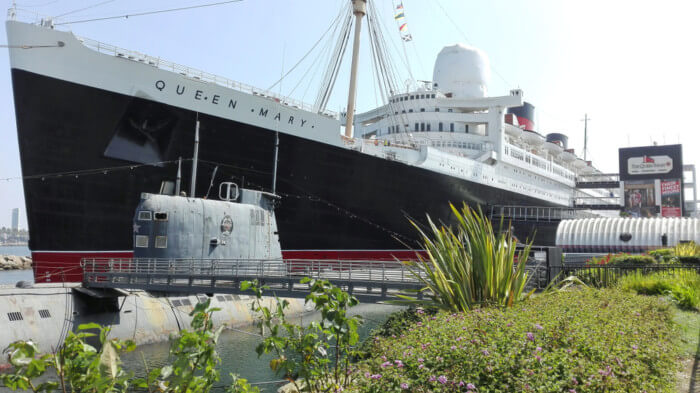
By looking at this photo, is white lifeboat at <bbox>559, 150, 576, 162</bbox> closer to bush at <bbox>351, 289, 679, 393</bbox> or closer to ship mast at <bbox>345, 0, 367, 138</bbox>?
ship mast at <bbox>345, 0, 367, 138</bbox>

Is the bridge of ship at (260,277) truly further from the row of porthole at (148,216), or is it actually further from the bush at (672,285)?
the bush at (672,285)

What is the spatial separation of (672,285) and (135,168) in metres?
18.7

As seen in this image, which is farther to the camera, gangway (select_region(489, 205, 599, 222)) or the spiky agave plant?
gangway (select_region(489, 205, 599, 222))

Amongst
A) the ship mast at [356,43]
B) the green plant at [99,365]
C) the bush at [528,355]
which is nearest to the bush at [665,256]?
the bush at [528,355]

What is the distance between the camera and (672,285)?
12969 mm

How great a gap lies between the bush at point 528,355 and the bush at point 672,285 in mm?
4617

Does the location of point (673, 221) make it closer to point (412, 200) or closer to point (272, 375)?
point (412, 200)

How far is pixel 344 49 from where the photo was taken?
31500 millimetres

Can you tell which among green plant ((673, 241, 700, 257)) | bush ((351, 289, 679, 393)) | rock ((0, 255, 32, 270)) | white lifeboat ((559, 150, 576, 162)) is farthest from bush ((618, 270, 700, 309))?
rock ((0, 255, 32, 270))

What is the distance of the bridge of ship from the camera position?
512 inches

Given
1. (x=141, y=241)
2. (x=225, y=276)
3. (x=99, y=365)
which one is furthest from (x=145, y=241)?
(x=99, y=365)

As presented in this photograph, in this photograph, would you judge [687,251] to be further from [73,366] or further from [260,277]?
[73,366]

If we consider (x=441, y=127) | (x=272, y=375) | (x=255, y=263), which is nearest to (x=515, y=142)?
(x=441, y=127)

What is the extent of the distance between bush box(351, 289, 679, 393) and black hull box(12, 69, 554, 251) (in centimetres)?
1537
